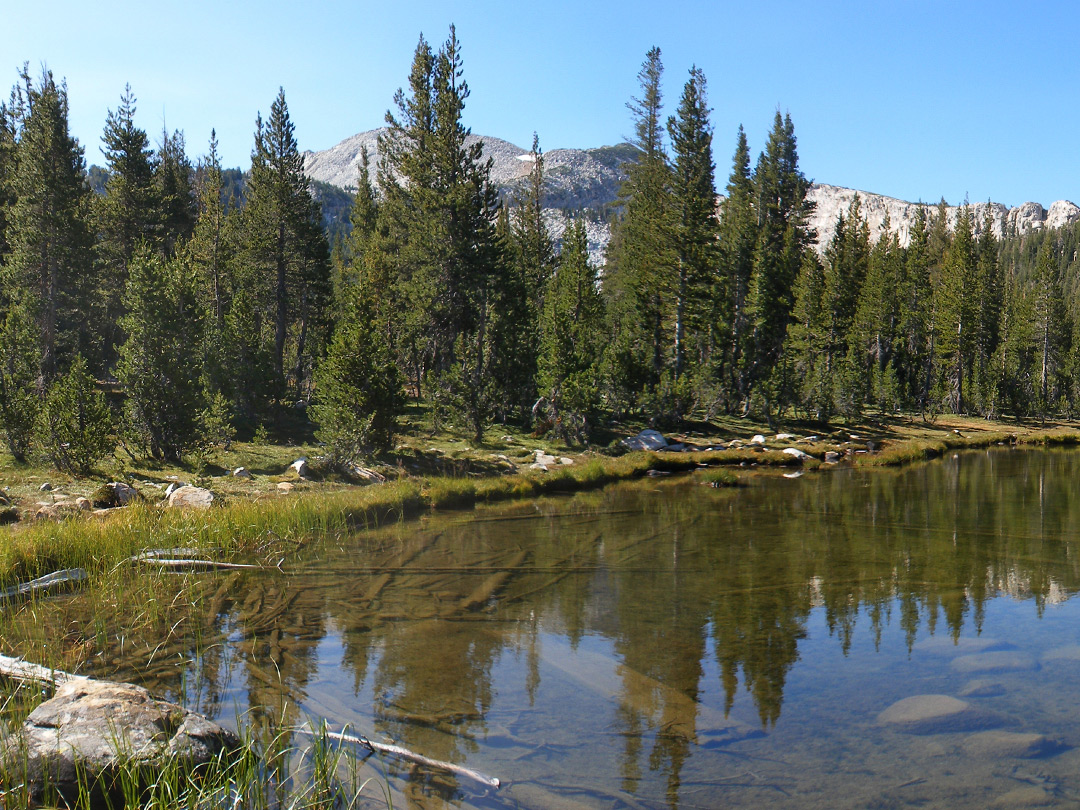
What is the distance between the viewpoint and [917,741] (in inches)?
299

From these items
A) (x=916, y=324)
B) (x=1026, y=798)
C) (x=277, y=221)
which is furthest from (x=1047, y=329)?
(x=1026, y=798)

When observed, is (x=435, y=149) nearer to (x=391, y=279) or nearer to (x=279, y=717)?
(x=391, y=279)

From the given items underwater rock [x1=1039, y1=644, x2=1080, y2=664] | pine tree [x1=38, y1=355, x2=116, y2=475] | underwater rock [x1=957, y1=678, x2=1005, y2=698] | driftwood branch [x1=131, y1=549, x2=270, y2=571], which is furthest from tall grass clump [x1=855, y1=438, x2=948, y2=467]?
pine tree [x1=38, y1=355, x2=116, y2=475]

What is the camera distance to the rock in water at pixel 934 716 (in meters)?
7.91

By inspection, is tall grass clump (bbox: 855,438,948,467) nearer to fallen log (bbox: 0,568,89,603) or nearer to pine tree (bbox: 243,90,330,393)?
pine tree (bbox: 243,90,330,393)

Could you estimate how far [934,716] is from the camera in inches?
322

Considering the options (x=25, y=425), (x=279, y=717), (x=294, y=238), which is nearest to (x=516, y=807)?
(x=279, y=717)

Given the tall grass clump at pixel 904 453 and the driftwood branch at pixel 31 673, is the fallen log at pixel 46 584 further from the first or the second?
the tall grass clump at pixel 904 453

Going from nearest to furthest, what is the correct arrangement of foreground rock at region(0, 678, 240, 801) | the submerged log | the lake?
1. foreground rock at region(0, 678, 240, 801)
2. the lake
3. the submerged log

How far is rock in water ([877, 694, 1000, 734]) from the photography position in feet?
26.0

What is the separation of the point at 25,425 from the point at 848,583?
21779 millimetres

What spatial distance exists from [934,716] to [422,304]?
100 feet

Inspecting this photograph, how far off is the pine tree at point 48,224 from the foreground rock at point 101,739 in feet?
99.1

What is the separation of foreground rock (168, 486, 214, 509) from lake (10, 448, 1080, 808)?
3.33m
